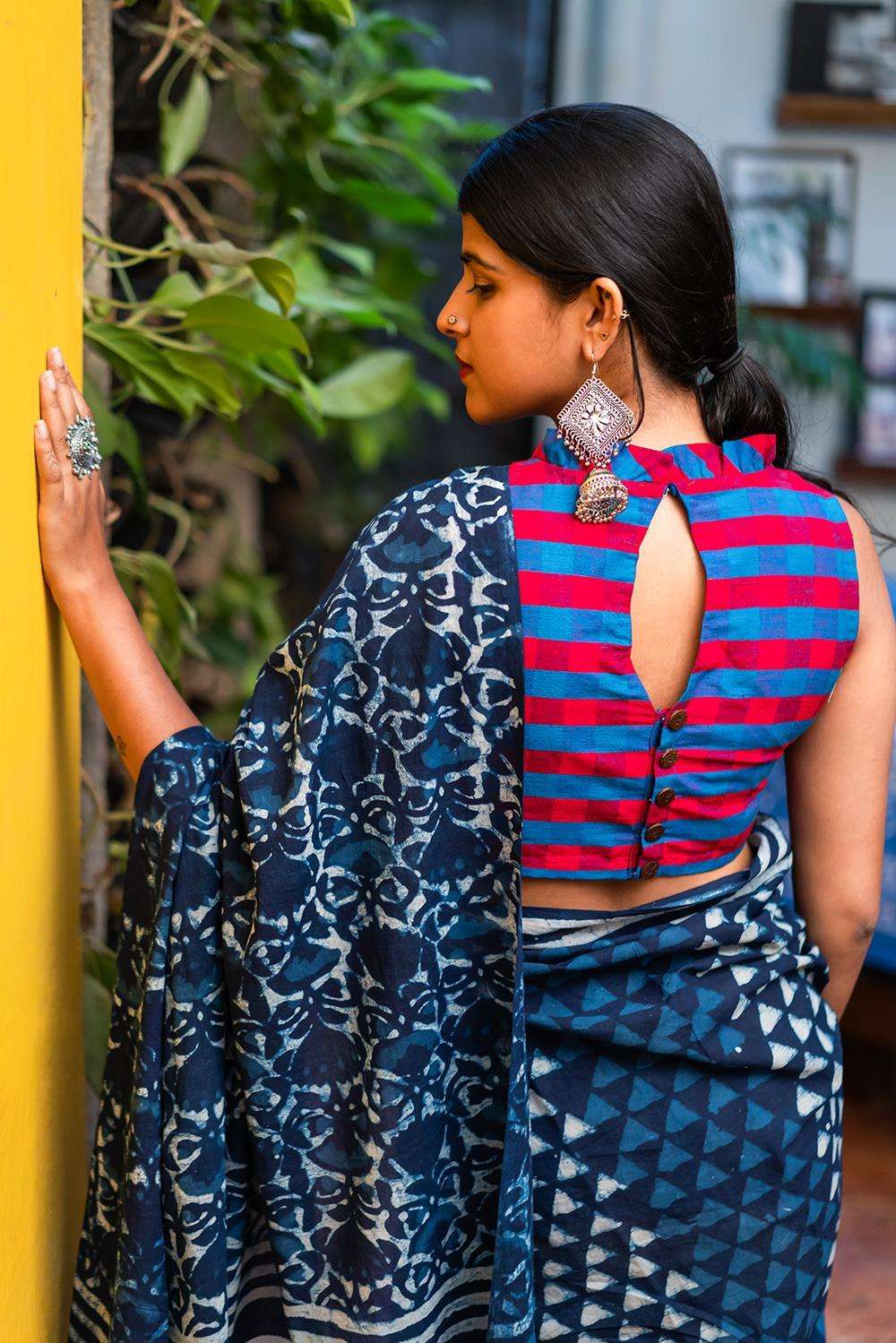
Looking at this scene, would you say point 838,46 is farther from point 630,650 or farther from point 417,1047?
point 417,1047

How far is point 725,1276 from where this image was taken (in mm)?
1012

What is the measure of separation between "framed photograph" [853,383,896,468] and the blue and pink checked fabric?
7.05ft

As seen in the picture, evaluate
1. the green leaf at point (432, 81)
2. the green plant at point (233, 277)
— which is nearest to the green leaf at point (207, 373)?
the green plant at point (233, 277)

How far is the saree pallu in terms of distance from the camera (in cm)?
99

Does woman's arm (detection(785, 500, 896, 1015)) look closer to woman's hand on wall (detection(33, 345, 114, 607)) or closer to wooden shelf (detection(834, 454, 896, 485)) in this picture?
woman's hand on wall (detection(33, 345, 114, 607))

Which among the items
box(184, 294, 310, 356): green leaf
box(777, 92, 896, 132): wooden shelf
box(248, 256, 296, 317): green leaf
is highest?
box(777, 92, 896, 132): wooden shelf

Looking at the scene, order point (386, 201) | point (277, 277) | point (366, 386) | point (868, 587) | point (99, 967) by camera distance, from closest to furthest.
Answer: point (868, 587)
point (277, 277)
point (99, 967)
point (366, 386)
point (386, 201)

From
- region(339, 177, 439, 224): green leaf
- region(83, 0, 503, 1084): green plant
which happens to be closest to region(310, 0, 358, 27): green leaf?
region(83, 0, 503, 1084): green plant

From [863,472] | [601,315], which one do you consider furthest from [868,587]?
[863,472]

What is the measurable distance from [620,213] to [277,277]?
0.39 meters

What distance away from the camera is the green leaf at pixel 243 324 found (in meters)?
1.21

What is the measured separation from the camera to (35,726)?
99 centimetres

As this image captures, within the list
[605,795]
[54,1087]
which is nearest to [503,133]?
[605,795]

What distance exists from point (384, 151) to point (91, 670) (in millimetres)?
1521
